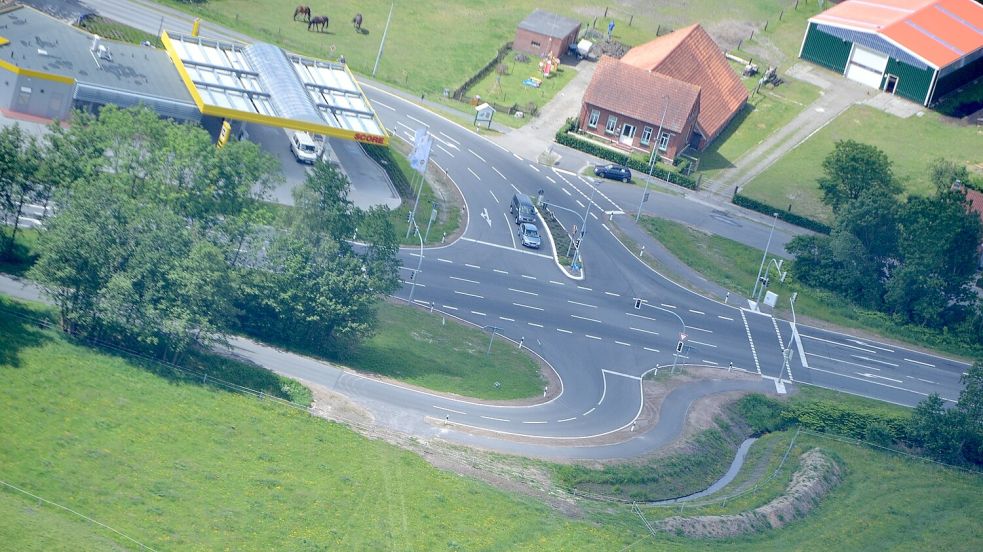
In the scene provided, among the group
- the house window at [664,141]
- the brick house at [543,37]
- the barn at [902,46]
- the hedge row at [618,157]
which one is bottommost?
the hedge row at [618,157]

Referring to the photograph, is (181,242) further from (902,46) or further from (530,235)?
(902,46)

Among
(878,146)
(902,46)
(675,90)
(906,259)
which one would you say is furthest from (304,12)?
(906,259)

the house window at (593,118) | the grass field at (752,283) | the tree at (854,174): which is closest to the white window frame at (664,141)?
the house window at (593,118)

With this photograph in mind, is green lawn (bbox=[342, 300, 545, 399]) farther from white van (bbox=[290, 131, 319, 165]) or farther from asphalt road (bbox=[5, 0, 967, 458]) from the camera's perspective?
white van (bbox=[290, 131, 319, 165])

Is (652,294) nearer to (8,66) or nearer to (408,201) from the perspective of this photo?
(408,201)

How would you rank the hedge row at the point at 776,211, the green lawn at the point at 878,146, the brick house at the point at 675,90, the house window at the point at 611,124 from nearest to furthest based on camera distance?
the hedge row at the point at 776,211 < the green lawn at the point at 878,146 < the brick house at the point at 675,90 < the house window at the point at 611,124

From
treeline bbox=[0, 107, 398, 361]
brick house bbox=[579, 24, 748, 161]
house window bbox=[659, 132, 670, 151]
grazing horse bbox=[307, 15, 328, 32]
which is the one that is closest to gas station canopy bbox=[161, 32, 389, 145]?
grazing horse bbox=[307, 15, 328, 32]

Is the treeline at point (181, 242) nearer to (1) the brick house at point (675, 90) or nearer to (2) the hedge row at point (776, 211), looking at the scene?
(1) the brick house at point (675, 90)
